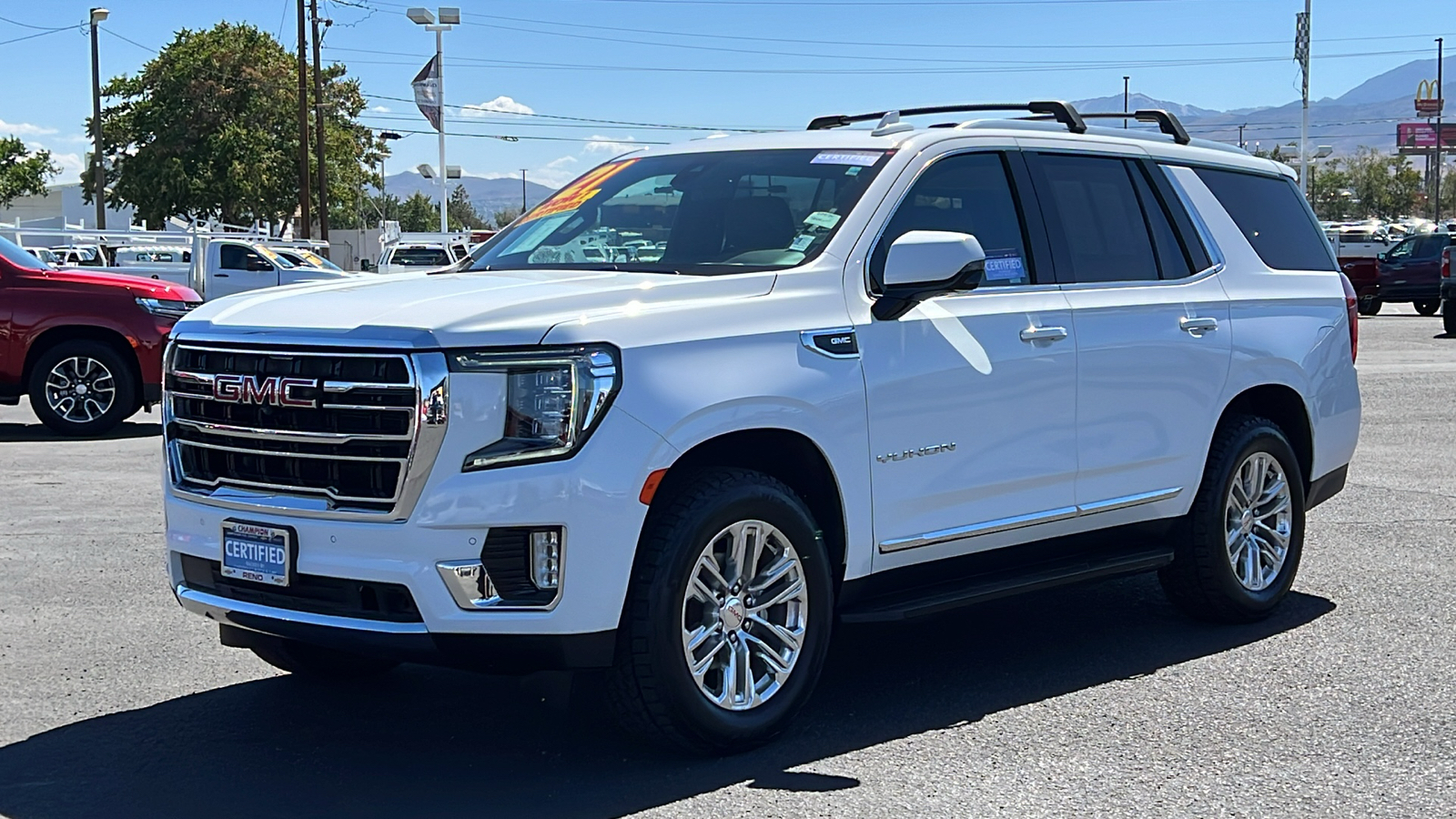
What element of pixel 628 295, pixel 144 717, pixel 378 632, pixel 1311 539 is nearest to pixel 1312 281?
pixel 1311 539

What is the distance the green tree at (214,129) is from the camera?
65.1 meters

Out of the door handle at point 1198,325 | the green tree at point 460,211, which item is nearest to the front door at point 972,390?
the door handle at point 1198,325

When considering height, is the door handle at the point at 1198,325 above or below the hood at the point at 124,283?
below

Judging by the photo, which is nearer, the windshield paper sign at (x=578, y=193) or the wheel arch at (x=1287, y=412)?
the windshield paper sign at (x=578, y=193)

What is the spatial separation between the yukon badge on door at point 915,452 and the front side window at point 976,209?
0.71 m

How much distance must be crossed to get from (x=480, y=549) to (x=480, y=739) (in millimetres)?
993

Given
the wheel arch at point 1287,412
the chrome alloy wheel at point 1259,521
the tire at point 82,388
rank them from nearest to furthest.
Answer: the chrome alloy wheel at point 1259,521
the wheel arch at point 1287,412
the tire at point 82,388

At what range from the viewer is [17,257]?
46.0 feet

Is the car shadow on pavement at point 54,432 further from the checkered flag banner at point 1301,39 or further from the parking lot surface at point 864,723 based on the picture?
the checkered flag banner at point 1301,39

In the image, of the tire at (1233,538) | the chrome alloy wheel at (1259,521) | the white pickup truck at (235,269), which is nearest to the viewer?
the tire at (1233,538)

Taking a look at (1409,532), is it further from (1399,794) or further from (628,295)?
(628,295)

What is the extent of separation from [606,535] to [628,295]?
773 mm

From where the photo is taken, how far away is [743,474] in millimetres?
5102

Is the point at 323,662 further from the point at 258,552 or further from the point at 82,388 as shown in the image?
the point at 82,388
